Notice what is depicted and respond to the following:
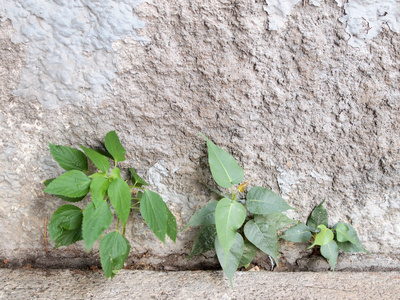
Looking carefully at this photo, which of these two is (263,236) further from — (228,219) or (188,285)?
(188,285)

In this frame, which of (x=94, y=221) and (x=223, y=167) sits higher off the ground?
(x=223, y=167)

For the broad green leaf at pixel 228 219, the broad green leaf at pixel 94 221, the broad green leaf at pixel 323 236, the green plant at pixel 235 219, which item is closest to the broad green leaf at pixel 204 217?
the green plant at pixel 235 219

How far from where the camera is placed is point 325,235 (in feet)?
4.56

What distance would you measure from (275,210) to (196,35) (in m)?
0.71

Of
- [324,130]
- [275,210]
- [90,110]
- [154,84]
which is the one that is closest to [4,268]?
[90,110]

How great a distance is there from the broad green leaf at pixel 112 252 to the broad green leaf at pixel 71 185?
0.65 feet

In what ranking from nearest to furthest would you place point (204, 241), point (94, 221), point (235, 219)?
point (94, 221) < point (235, 219) < point (204, 241)

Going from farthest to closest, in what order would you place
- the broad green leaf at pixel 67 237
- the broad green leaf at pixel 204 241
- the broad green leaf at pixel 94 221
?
the broad green leaf at pixel 204 241 < the broad green leaf at pixel 67 237 < the broad green leaf at pixel 94 221

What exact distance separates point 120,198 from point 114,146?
195 millimetres

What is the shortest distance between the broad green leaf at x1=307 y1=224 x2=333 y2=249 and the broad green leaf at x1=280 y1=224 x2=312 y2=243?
43 mm

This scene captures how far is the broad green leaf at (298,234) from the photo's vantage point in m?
1.41

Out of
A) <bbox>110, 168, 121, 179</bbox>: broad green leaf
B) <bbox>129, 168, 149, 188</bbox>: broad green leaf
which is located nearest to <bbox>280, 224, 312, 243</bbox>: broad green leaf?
<bbox>129, 168, 149, 188</bbox>: broad green leaf

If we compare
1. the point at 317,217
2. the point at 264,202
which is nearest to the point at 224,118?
the point at 264,202

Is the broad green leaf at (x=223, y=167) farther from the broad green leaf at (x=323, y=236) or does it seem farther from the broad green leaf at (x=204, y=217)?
the broad green leaf at (x=323, y=236)
